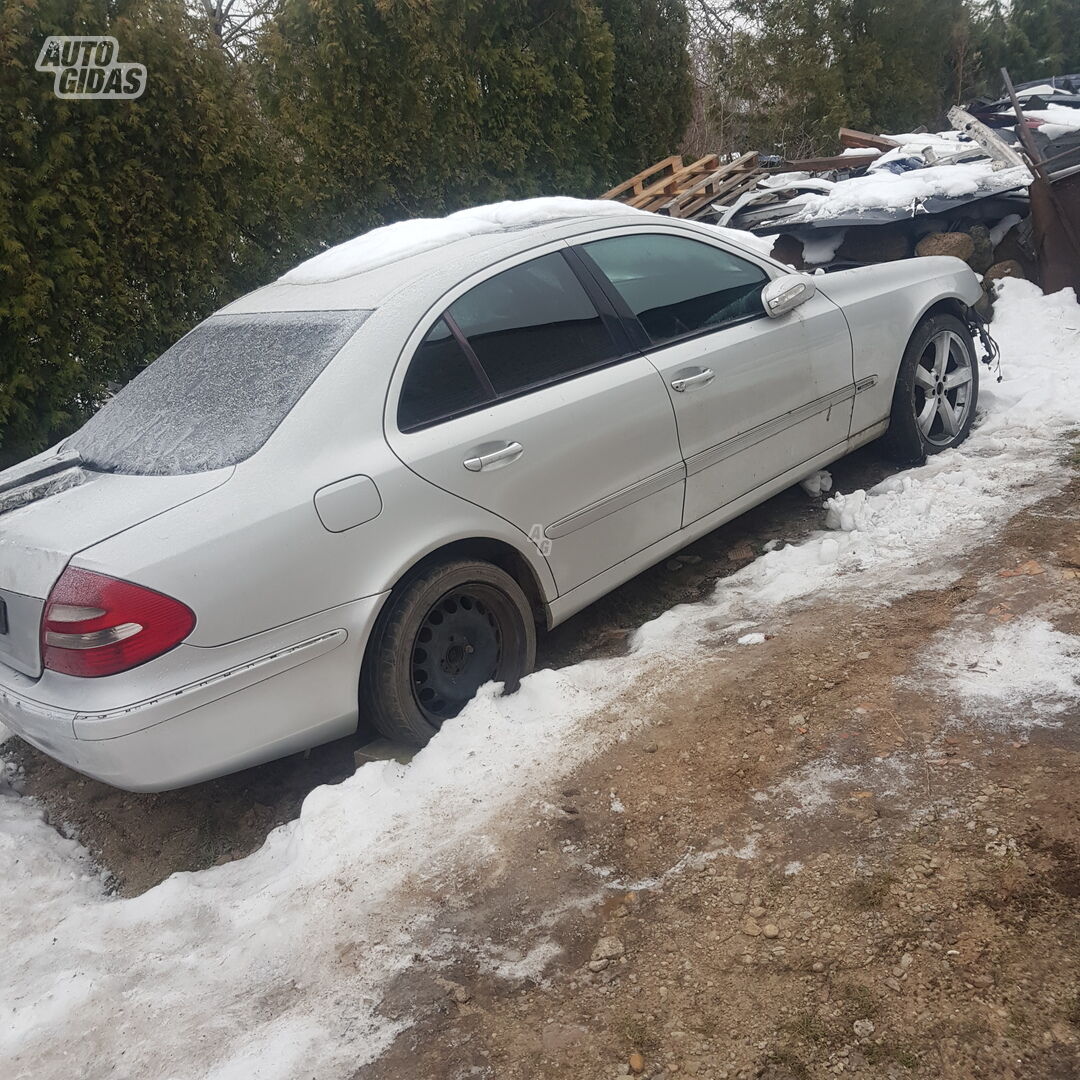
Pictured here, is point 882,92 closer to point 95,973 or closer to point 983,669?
point 983,669

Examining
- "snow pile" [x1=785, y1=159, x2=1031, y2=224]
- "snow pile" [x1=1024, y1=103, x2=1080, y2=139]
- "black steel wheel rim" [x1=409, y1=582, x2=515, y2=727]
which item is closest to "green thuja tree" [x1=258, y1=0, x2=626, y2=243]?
"snow pile" [x1=785, y1=159, x2=1031, y2=224]

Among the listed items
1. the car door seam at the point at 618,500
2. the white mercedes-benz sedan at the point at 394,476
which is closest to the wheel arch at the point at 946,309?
the white mercedes-benz sedan at the point at 394,476

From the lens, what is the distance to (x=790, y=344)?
4.39m

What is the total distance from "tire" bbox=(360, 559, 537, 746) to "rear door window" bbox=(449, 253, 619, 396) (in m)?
0.73

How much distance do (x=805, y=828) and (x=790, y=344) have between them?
246 centimetres

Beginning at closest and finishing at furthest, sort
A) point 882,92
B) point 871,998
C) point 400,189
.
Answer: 1. point 871,998
2. point 400,189
3. point 882,92

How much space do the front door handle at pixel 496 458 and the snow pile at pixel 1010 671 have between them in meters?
1.54

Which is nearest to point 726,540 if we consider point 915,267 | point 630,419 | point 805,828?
point 630,419

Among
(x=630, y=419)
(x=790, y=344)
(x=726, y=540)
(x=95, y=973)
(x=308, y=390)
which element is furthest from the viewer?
(x=726, y=540)

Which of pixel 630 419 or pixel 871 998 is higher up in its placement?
pixel 630 419

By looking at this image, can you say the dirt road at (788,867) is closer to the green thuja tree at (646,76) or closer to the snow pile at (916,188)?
the snow pile at (916,188)

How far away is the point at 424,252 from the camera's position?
147 inches

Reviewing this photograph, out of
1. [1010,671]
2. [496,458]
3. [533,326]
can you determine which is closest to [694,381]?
[533,326]

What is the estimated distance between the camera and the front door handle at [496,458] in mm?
3293
